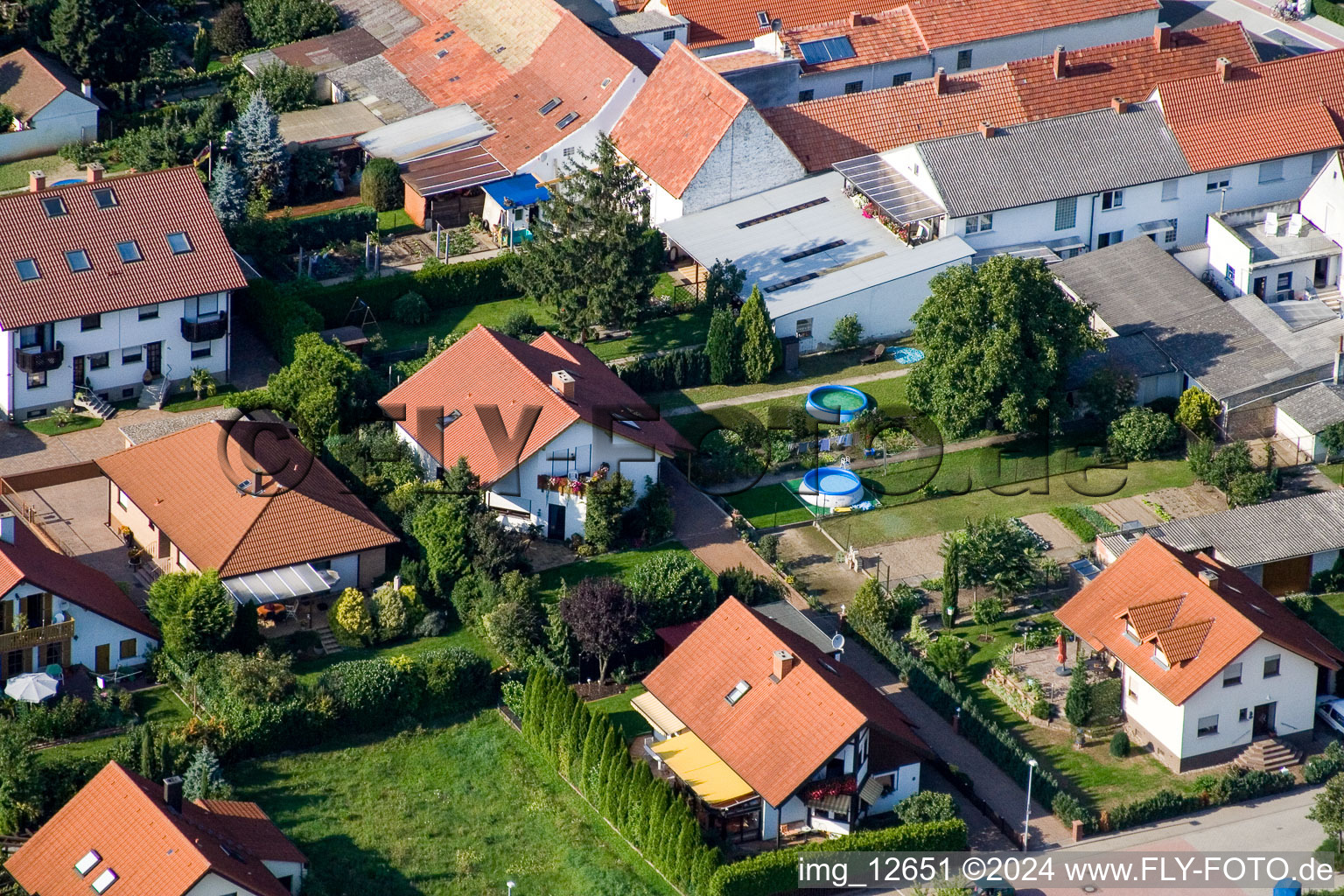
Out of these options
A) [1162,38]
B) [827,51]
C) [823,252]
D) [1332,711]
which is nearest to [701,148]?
[823,252]

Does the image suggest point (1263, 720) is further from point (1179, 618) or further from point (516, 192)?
point (516, 192)

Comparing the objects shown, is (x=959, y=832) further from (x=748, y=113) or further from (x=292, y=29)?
(x=292, y=29)

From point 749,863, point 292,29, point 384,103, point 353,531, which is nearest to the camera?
point 749,863

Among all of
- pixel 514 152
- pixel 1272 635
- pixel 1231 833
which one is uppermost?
pixel 514 152

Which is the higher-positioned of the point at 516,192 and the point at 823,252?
the point at 516,192

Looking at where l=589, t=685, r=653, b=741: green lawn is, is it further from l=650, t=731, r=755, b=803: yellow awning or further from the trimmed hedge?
the trimmed hedge

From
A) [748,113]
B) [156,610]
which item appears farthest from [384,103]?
[156,610]
